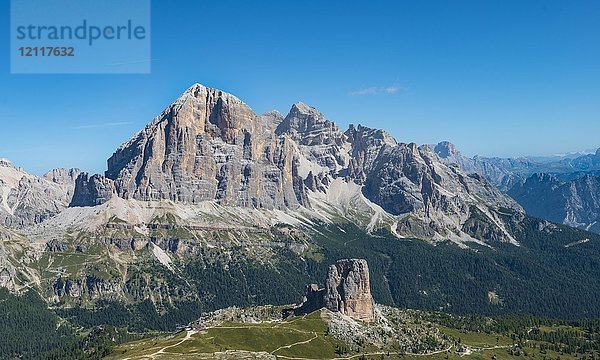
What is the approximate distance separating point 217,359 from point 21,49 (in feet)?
373

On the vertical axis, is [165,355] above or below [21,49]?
below

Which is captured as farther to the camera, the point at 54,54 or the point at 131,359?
the point at 131,359

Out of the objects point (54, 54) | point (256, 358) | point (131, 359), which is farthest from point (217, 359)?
point (54, 54)

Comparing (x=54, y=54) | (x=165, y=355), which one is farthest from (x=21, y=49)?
(x=165, y=355)

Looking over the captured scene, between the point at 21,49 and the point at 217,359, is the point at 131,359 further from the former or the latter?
the point at 21,49

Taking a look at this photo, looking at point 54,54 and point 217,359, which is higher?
point 54,54

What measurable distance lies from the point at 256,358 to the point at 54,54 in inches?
4677

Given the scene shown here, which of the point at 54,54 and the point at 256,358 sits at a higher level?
the point at 54,54

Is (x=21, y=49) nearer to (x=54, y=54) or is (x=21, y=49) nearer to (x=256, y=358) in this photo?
(x=54, y=54)

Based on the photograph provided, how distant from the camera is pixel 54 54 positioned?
Result: 130375mm

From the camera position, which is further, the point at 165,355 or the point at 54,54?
the point at 165,355

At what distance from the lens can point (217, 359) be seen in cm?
19412

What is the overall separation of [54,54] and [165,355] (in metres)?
111

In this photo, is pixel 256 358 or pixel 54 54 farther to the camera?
pixel 256 358
